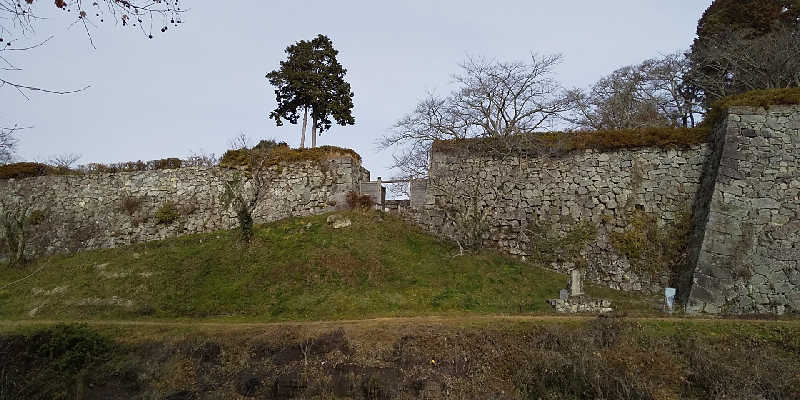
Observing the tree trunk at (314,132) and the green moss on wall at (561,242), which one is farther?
the tree trunk at (314,132)

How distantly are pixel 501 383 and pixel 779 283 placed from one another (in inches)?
324

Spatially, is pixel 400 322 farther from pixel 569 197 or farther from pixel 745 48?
pixel 745 48

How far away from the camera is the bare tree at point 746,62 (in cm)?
2103

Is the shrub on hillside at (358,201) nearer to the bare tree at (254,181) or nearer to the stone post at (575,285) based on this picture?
the bare tree at (254,181)

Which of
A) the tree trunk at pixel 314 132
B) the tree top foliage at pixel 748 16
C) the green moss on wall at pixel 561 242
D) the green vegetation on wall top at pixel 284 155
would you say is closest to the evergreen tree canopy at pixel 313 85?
the tree trunk at pixel 314 132

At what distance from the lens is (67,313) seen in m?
15.7

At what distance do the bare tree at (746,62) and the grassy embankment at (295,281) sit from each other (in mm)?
12420

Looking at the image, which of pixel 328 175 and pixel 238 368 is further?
pixel 328 175

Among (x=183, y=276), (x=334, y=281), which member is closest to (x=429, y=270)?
(x=334, y=281)

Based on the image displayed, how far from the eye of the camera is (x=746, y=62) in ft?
72.4

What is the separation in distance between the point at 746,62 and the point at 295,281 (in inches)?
783

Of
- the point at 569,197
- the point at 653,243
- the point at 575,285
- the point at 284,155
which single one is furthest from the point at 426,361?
the point at 284,155

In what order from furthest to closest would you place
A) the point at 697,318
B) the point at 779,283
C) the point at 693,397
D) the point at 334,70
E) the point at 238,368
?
the point at 334,70, the point at 779,283, the point at 697,318, the point at 238,368, the point at 693,397

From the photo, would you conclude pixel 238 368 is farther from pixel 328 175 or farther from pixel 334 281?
pixel 328 175
